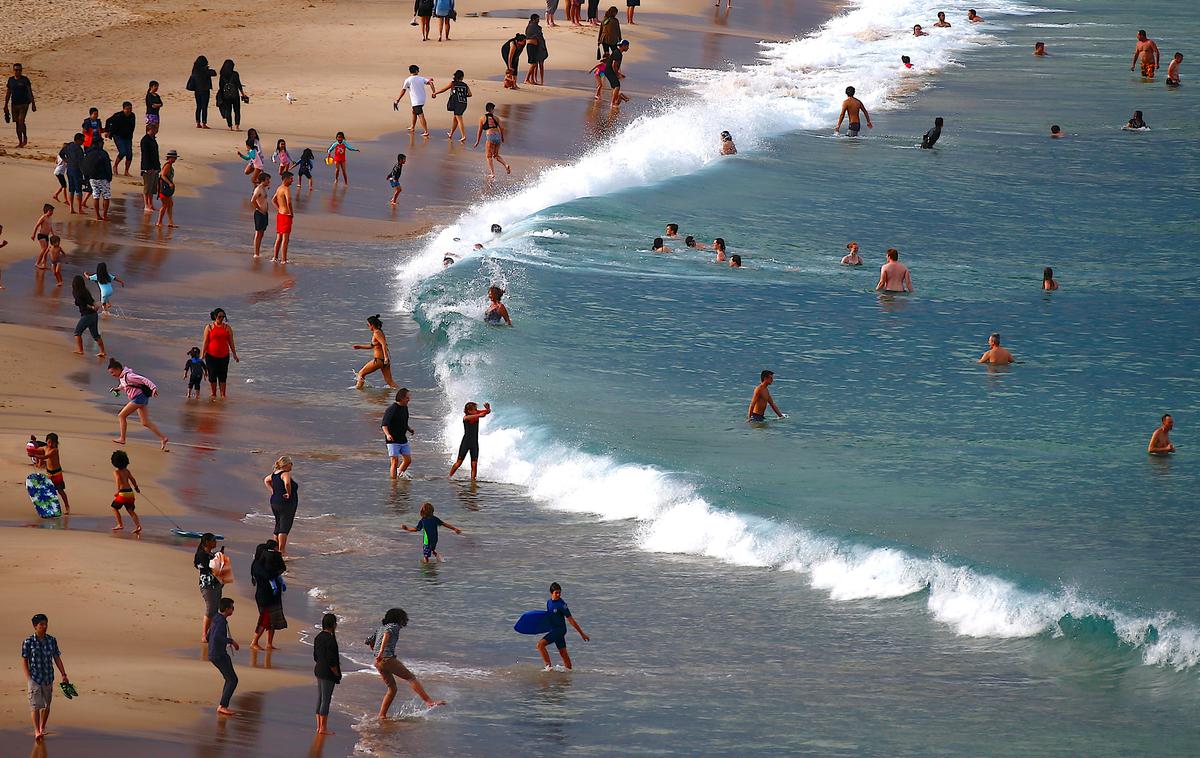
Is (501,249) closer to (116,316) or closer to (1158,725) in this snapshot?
(116,316)

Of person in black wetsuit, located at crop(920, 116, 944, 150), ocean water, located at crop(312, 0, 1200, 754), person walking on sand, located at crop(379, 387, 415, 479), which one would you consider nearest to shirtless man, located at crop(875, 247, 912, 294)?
ocean water, located at crop(312, 0, 1200, 754)

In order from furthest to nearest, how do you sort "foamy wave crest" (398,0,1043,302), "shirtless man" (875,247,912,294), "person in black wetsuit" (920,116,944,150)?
"person in black wetsuit" (920,116,944,150) → "foamy wave crest" (398,0,1043,302) → "shirtless man" (875,247,912,294)

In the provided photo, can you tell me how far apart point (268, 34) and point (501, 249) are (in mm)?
21678

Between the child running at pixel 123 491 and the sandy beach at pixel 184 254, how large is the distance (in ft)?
0.60

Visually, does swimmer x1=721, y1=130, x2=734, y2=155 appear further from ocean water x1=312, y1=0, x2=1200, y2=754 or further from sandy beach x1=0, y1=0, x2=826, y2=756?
sandy beach x1=0, y1=0, x2=826, y2=756

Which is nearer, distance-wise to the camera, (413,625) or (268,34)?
(413,625)

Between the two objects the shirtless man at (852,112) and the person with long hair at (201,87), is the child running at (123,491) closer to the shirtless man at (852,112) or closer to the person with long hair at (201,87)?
the person with long hair at (201,87)

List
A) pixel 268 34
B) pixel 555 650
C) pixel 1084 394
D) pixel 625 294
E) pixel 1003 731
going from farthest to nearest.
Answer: pixel 268 34, pixel 625 294, pixel 1084 394, pixel 555 650, pixel 1003 731

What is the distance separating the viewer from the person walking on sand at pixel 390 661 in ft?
44.6

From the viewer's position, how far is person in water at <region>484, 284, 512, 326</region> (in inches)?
1037

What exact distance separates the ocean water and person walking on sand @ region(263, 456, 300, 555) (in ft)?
2.48

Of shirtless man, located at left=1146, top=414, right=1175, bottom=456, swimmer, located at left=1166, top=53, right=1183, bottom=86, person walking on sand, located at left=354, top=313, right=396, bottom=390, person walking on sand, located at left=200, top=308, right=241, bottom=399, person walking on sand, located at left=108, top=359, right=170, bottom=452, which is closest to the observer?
person walking on sand, located at left=108, top=359, right=170, bottom=452

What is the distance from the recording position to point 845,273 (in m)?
30.2

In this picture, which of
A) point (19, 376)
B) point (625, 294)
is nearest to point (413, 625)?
point (19, 376)
